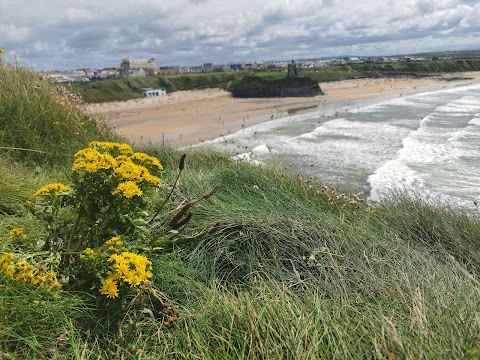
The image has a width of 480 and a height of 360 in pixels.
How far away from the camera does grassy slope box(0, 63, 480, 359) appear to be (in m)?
2.25

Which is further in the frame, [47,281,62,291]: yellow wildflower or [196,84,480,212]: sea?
[196,84,480,212]: sea

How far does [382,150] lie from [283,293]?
42.6ft

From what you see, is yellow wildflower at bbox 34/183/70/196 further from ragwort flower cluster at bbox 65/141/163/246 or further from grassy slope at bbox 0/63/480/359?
grassy slope at bbox 0/63/480/359

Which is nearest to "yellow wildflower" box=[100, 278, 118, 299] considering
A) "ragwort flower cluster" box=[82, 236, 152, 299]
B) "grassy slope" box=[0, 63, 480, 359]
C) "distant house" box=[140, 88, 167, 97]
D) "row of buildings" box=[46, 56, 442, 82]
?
"ragwort flower cluster" box=[82, 236, 152, 299]

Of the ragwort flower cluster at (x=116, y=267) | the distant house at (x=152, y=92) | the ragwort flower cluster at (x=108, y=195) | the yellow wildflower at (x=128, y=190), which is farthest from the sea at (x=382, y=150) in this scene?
the distant house at (x=152, y=92)

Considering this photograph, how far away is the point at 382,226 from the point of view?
464 centimetres

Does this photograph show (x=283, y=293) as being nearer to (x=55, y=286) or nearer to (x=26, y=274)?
(x=55, y=286)

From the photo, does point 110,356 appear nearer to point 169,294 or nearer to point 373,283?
point 169,294

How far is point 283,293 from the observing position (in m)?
2.78

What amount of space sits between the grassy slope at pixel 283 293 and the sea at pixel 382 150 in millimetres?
2563

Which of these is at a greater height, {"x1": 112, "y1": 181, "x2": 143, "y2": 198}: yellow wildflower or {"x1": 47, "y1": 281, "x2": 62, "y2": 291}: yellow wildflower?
{"x1": 112, "y1": 181, "x2": 143, "y2": 198}: yellow wildflower

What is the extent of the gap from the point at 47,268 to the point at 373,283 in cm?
224

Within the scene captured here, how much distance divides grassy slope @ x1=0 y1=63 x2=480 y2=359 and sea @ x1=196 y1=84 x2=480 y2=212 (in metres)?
2.56

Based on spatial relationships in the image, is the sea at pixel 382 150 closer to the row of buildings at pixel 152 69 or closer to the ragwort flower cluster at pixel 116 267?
the ragwort flower cluster at pixel 116 267
